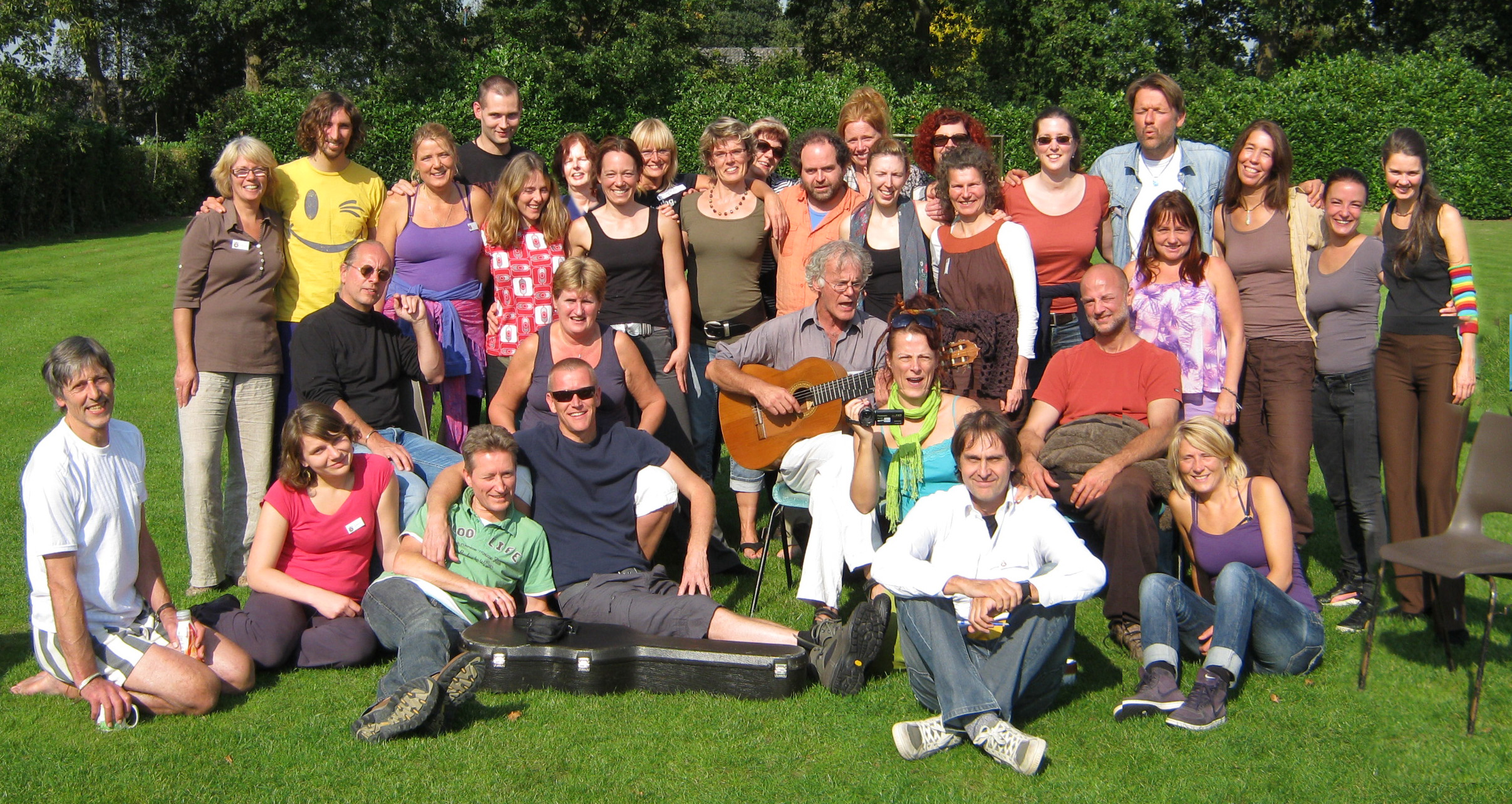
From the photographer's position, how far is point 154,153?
77.4ft

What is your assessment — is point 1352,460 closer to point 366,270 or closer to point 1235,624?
point 1235,624

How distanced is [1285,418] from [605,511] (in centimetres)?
300

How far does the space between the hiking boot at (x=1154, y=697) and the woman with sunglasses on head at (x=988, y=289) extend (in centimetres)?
155

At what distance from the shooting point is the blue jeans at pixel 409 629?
3891 millimetres

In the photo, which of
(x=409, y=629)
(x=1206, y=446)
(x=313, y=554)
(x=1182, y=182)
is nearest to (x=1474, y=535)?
(x=1206, y=446)

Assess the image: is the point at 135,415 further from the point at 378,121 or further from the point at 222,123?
the point at 222,123

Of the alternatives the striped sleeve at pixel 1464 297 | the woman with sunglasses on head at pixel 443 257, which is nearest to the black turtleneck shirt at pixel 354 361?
the woman with sunglasses on head at pixel 443 257

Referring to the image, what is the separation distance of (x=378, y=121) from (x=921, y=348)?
19.8 metres

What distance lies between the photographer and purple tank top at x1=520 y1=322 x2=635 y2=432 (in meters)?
5.07

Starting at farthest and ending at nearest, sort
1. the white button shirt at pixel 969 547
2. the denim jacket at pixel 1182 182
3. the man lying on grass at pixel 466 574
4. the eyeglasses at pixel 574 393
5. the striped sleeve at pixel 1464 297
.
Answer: the denim jacket at pixel 1182 182
the striped sleeve at pixel 1464 297
the eyeglasses at pixel 574 393
the man lying on grass at pixel 466 574
the white button shirt at pixel 969 547

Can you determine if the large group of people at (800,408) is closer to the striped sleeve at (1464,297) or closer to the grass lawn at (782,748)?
the striped sleeve at (1464,297)

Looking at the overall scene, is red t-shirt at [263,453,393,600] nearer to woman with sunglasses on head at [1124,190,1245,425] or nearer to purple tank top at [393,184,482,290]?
purple tank top at [393,184,482,290]

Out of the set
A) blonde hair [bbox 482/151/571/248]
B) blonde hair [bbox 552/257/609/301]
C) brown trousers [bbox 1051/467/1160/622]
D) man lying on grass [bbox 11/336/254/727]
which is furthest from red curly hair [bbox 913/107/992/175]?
man lying on grass [bbox 11/336/254/727]

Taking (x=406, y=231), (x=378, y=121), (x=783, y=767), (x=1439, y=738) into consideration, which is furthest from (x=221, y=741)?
(x=378, y=121)
